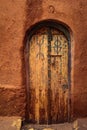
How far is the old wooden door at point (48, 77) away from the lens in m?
6.40

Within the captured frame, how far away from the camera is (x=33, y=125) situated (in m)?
6.44

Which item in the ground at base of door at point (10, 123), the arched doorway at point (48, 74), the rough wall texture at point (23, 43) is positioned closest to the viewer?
the ground at base of door at point (10, 123)

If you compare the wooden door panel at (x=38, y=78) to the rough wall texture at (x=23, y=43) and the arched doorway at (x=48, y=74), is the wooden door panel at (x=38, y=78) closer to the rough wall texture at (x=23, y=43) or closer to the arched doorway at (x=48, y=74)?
the arched doorway at (x=48, y=74)

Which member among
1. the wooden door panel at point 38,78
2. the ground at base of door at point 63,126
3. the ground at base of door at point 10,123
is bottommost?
the ground at base of door at point 63,126

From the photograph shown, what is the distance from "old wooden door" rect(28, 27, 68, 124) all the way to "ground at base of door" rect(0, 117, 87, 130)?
0.16 m

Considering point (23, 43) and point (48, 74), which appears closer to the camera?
point (23, 43)

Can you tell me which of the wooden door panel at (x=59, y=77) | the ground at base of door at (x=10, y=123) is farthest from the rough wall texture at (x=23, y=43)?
the wooden door panel at (x=59, y=77)

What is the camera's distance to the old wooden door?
6.40 meters

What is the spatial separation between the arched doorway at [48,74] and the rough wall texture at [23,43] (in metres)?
0.22

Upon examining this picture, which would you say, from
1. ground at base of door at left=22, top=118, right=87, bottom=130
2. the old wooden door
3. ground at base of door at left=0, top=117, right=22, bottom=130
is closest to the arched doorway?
the old wooden door

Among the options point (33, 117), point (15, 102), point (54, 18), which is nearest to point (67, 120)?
point (33, 117)

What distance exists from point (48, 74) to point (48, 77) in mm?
69

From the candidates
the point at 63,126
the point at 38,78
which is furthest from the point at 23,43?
the point at 63,126

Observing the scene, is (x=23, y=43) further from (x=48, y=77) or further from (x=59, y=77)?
(x=59, y=77)
